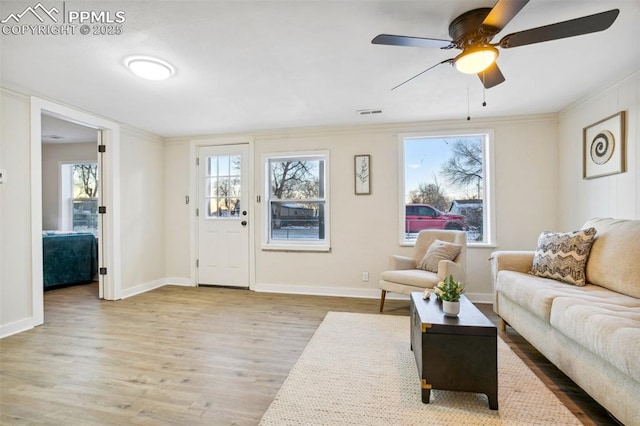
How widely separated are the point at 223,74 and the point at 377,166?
7.32ft

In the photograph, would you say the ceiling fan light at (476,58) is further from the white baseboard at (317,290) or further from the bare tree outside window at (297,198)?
the white baseboard at (317,290)

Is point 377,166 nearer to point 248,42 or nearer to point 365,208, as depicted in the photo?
point 365,208

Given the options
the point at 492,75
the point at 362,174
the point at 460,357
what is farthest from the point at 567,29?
the point at 362,174

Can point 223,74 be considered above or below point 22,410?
above

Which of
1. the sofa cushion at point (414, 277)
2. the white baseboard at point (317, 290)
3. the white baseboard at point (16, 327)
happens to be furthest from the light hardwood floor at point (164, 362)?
the sofa cushion at point (414, 277)

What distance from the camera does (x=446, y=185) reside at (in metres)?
3.97

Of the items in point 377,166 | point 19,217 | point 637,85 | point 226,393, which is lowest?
point 226,393

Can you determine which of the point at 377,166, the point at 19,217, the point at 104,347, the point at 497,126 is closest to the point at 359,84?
the point at 377,166

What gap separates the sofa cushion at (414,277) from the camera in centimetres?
298

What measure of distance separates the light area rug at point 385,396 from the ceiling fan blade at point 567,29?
2020 mm

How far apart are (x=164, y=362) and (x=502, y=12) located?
9.96 feet

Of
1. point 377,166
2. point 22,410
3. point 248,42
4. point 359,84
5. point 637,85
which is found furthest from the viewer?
point 377,166

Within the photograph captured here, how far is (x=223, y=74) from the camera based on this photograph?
2518mm

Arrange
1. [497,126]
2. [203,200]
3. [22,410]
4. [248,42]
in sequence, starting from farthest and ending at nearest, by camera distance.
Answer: [203,200], [497,126], [248,42], [22,410]
